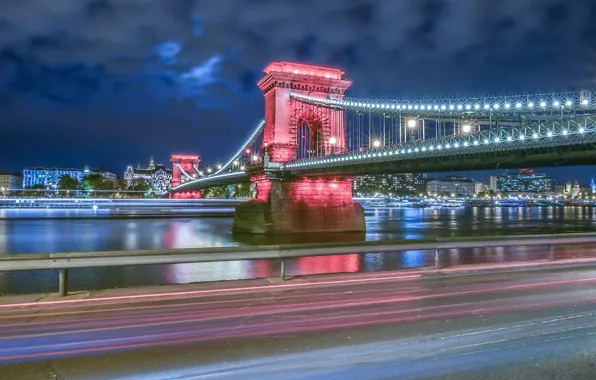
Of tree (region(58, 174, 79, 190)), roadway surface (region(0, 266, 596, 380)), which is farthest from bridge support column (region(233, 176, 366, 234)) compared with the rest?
tree (region(58, 174, 79, 190))

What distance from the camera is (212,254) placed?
30.5 feet

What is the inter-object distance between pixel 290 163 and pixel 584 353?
42117 mm

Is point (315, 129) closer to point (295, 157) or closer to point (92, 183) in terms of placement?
point (295, 157)

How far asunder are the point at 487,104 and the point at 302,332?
2922 cm

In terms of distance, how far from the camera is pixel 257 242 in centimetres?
3834

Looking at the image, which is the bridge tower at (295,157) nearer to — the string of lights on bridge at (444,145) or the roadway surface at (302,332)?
the string of lights on bridge at (444,145)

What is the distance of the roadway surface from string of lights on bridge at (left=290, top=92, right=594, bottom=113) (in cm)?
2017

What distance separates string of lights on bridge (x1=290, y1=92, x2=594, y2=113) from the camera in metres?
26.4

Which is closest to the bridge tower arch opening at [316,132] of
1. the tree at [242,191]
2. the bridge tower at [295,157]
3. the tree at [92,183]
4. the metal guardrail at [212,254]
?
the bridge tower at [295,157]

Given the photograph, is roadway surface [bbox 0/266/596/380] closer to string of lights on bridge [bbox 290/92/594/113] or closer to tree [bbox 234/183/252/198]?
string of lights on bridge [bbox 290/92/594/113]

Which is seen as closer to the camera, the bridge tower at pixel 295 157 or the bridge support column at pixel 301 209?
the bridge support column at pixel 301 209

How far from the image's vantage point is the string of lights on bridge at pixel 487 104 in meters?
26.4

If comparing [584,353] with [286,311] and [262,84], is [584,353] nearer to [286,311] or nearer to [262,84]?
[286,311]

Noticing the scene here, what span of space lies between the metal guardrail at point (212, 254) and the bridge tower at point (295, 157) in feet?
114
